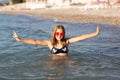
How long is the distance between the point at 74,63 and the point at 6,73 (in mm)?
1903

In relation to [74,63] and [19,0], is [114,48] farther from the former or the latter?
[19,0]

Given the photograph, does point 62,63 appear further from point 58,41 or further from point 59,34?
point 59,34

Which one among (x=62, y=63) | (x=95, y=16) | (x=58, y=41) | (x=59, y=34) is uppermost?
(x=59, y=34)

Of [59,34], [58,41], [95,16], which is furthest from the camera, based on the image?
[95,16]

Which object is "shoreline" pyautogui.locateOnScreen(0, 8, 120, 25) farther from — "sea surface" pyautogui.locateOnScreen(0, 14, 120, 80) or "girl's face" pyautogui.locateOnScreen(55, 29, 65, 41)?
"girl's face" pyautogui.locateOnScreen(55, 29, 65, 41)

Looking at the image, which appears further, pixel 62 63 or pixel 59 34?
pixel 62 63

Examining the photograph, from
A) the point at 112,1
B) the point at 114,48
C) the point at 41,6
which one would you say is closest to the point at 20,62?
the point at 114,48

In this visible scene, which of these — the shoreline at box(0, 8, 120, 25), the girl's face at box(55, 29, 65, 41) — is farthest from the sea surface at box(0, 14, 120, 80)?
the shoreline at box(0, 8, 120, 25)

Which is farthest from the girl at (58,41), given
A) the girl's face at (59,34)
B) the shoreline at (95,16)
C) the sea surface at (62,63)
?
the shoreline at (95,16)

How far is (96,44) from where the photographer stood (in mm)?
13758

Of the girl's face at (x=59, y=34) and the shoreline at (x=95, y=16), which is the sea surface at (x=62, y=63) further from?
the shoreline at (x=95, y=16)

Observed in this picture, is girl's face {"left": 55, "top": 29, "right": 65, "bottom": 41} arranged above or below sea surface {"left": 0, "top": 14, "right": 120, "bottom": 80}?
above

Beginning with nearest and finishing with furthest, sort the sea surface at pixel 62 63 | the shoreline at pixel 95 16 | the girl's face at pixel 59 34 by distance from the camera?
the sea surface at pixel 62 63
the girl's face at pixel 59 34
the shoreline at pixel 95 16

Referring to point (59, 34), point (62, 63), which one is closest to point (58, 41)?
point (59, 34)
